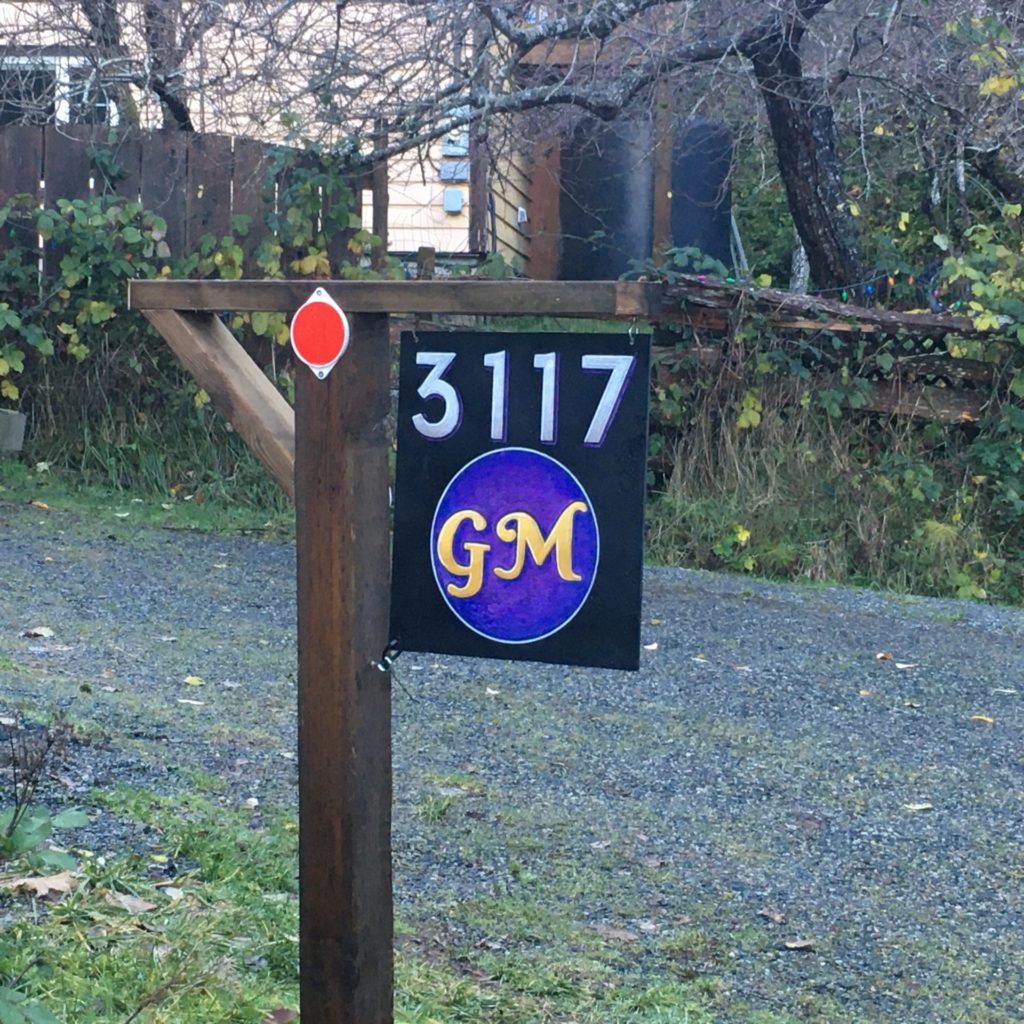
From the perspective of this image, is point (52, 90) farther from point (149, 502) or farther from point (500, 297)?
point (500, 297)

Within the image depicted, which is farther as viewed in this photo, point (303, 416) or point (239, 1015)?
point (239, 1015)

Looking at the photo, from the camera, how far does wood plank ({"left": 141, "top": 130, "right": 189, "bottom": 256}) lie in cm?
924

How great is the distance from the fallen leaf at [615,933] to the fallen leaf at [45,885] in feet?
4.16

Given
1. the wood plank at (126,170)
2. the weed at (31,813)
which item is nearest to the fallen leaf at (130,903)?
the weed at (31,813)

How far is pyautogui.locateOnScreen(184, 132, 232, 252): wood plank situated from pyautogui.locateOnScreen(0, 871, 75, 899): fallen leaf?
646cm

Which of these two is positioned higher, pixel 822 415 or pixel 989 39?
pixel 989 39

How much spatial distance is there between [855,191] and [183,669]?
938 centimetres

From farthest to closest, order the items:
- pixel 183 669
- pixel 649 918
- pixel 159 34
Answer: pixel 159 34
pixel 183 669
pixel 649 918

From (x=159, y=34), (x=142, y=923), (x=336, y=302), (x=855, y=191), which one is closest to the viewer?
(x=336, y=302)

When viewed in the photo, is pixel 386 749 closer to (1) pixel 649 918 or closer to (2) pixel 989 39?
(1) pixel 649 918

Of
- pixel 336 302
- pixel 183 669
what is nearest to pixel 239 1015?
pixel 336 302

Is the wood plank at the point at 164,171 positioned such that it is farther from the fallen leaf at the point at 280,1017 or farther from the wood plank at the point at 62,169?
the fallen leaf at the point at 280,1017

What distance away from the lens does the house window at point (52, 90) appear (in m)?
9.46

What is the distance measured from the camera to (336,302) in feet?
8.24
